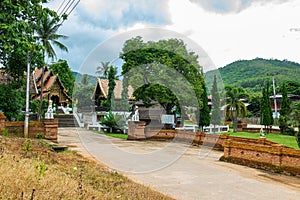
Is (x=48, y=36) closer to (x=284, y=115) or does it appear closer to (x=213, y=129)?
(x=213, y=129)

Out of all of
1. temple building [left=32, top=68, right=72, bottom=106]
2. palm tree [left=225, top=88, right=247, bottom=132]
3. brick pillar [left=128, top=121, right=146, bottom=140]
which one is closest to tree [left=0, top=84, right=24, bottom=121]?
brick pillar [left=128, top=121, right=146, bottom=140]

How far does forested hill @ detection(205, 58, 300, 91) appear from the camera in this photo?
62062 mm

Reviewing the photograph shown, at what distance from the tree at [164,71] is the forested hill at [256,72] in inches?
1653

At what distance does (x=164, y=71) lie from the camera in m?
18.7

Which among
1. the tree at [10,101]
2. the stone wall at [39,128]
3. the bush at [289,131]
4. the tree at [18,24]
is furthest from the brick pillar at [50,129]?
the bush at [289,131]

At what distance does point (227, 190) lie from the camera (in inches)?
298

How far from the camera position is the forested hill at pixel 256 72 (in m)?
62.1

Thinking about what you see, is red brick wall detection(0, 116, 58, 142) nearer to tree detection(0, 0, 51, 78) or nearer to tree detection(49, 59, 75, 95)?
tree detection(0, 0, 51, 78)

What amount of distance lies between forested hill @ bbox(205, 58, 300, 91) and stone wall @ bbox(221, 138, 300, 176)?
4899 cm

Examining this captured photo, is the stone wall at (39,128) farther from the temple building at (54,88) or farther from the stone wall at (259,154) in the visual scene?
the temple building at (54,88)

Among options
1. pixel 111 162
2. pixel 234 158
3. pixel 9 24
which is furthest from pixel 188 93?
pixel 9 24

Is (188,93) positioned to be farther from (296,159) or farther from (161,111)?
(296,159)

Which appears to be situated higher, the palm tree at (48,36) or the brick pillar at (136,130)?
the palm tree at (48,36)

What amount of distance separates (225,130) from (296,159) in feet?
59.7
